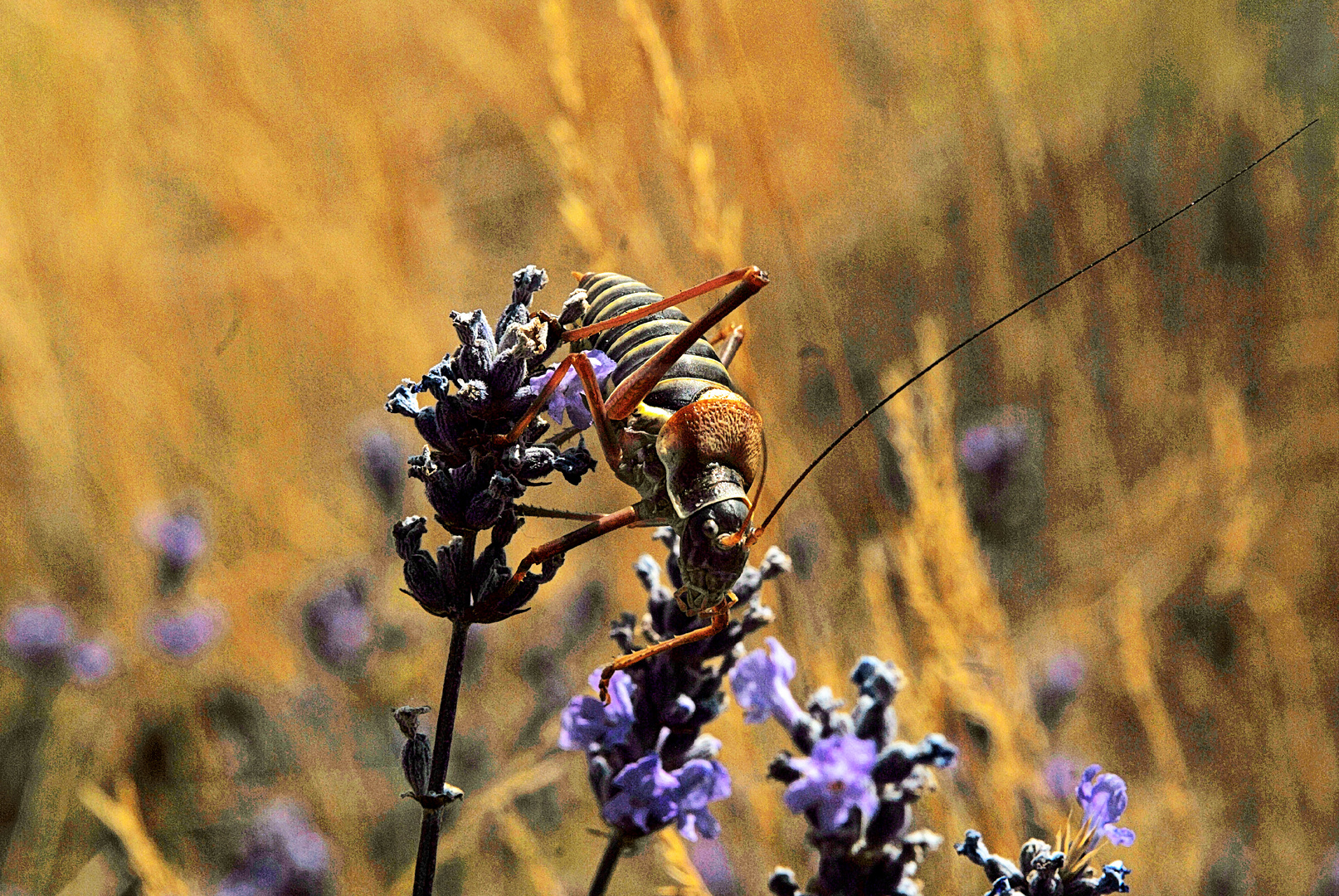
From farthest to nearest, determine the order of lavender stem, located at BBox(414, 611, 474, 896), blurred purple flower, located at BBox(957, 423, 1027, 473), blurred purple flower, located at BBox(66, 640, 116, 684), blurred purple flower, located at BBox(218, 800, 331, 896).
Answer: blurred purple flower, located at BBox(957, 423, 1027, 473) → blurred purple flower, located at BBox(66, 640, 116, 684) → blurred purple flower, located at BBox(218, 800, 331, 896) → lavender stem, located at BBox(414, 611, 474, 896)

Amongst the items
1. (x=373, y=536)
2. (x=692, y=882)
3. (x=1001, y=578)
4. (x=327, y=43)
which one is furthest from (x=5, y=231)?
(x=1001, y=578)

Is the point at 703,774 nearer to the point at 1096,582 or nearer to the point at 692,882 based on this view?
the point at 692,882

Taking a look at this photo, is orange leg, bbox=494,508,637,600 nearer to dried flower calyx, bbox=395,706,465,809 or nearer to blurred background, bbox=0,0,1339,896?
dried flower calyx, bbox=395,706,465,809

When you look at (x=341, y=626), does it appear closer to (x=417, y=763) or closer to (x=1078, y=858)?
(x=417, y=763)

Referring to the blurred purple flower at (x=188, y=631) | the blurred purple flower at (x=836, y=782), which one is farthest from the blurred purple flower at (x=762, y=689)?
the blurred purple flower at (x=188, y=631)

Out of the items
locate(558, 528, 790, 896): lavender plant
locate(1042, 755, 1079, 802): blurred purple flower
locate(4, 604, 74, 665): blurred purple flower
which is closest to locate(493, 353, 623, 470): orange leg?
locate(558, 528, 790, 896): lavender plant

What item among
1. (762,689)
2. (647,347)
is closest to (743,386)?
(647,347)

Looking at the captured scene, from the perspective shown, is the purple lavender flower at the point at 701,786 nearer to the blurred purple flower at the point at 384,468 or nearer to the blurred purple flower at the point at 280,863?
the blurred purple flower at the point at 280,863
